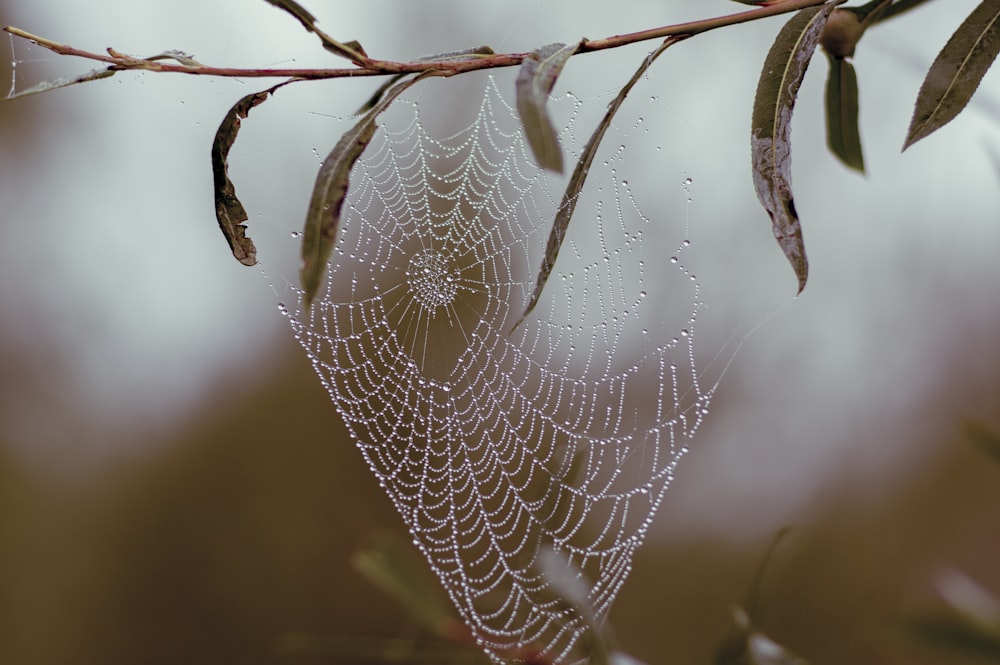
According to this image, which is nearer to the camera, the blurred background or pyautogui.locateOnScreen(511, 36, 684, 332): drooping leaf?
pyautogui.locateOnScreen(511, 36, 684, 332): drooping leaf

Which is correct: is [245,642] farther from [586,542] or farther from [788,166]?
[788,166]

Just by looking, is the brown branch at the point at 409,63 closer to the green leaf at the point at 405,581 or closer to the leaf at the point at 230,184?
the leaf at the point at 230,184

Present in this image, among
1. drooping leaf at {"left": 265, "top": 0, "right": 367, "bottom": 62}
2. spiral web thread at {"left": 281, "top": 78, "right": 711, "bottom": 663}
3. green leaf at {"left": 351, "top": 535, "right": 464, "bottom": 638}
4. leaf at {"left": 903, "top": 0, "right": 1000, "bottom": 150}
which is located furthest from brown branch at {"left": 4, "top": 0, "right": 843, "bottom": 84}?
spiral web thread at {"left": 281, "top": 78, "right": 711, "bottom": 663}

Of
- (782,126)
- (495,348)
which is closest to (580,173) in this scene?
(782,126)

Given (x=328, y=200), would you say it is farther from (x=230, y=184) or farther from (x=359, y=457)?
(x=359, y=457)

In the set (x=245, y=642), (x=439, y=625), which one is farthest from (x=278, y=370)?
(x=439, y=625)

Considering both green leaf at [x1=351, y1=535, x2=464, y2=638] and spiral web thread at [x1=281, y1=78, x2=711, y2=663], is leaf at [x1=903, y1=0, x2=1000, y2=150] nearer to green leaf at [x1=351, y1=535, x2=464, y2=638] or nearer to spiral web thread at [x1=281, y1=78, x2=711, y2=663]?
green leaf at [x1=351, y1=535, x2=464, y2=638]

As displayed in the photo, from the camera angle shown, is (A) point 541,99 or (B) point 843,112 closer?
(A) point 541,99
